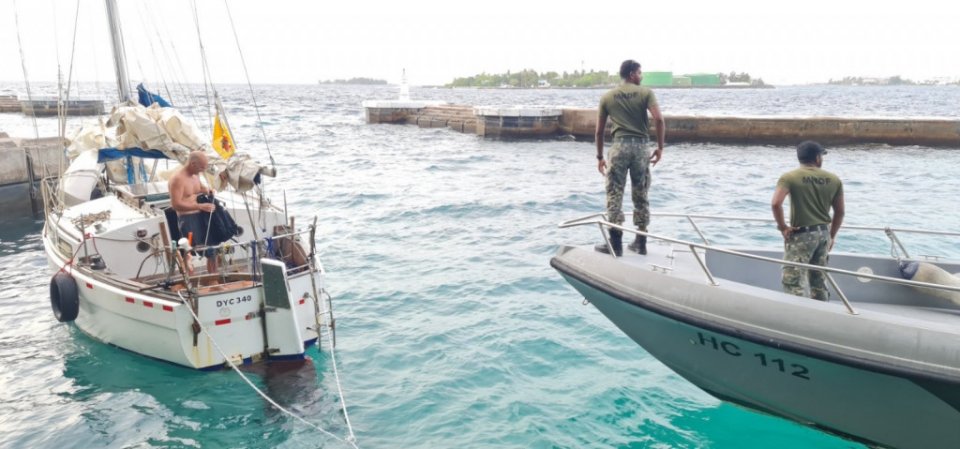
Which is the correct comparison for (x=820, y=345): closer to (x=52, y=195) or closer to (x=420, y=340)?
(x=420, y=340)

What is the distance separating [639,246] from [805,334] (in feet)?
7.11

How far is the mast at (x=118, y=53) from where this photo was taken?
1330cm

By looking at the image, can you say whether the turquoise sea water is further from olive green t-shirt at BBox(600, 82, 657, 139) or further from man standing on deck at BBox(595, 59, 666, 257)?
olive green t-shirt at BBox(600, 82, 657, 139)

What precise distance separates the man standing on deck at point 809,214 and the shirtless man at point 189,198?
6917 mm

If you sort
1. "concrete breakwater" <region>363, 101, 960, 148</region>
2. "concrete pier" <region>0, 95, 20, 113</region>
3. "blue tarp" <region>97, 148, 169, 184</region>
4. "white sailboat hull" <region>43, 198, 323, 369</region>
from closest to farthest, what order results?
"white sailboat hull" <region>43, 198, 323, 369</region> < "blue tarp" <region>97, 148, 169, 184</region> < "concrete breakwater" <region>363, 101, 960, 148</region> < "concrete pier" <region>0, 95, 20, 113</region>

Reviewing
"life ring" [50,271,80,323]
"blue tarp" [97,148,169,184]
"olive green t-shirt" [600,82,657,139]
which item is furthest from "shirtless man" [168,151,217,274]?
"olive green t-shirt" [600,82,657,139]

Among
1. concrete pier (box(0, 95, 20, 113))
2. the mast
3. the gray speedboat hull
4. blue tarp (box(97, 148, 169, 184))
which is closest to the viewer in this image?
the gray speedboat hull

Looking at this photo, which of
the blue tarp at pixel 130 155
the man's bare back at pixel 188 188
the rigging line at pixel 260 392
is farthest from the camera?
the blue tarp at pixel 130 155

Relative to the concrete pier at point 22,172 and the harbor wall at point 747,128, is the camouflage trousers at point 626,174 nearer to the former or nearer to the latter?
the concrete pier at point 22,172

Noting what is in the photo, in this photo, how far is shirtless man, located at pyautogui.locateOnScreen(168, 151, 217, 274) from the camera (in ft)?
28.8

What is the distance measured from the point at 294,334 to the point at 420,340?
2243 mm

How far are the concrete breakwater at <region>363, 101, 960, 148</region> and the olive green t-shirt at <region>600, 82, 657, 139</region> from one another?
102ft

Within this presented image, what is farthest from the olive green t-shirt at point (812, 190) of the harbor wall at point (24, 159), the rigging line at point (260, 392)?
the harbor wall at point (24, 159)

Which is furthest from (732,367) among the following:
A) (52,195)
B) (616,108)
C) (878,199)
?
(878,199)
